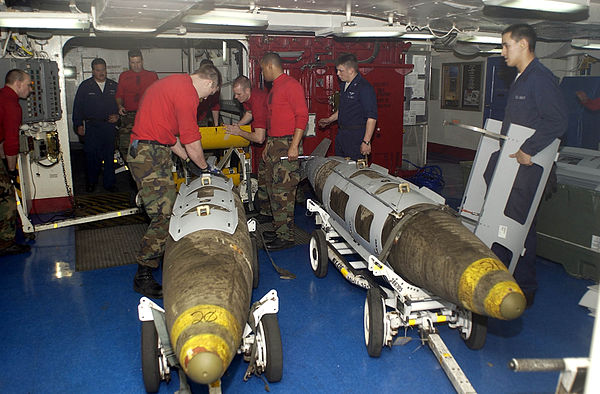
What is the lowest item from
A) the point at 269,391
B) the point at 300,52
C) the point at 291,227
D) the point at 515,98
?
the point at 269,391

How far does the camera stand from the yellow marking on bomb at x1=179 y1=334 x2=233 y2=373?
7.38ft

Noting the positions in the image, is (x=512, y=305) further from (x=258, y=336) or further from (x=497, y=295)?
(x=258, y=336)

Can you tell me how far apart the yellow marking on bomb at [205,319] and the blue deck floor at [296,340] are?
39.8 inches

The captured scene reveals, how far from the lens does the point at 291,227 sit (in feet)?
20.2

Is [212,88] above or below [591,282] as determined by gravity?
above

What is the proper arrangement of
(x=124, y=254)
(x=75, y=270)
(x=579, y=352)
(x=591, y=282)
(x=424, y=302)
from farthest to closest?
1. (x=124, y=254)
2. (x=75, y=270)
3. (x=591, y=282)
4. (x=579, y=352)
5. (x=424, y=302)

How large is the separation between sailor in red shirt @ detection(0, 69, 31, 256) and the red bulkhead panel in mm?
3516

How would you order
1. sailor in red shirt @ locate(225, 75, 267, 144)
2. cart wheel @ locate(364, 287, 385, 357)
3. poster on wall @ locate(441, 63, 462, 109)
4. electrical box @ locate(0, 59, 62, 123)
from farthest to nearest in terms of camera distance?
1. poster on wall @ locate(441, 63, 462, 109)
2. electrical box @ locate(0, 59, 62, 123)
3. sailor in red shirt @ locate(225, 75, 267, 144)
4. cart wheel @ locate(364, 287, 385, 357)

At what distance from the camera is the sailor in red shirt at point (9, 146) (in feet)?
18.1

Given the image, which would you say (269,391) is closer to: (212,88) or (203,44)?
(212,88)

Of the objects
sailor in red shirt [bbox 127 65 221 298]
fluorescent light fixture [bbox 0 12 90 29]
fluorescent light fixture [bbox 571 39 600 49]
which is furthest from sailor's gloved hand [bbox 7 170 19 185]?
fluorescent light fixture [bbox 571 39 600 49]

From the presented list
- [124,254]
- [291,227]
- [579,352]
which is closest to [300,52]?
[291,227]

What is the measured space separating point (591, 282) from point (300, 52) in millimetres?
5514

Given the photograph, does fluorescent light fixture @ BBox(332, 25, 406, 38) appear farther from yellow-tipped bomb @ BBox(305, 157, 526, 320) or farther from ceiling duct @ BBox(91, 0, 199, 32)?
ceiling duct @ BBox(91, 0, 199, 32)
